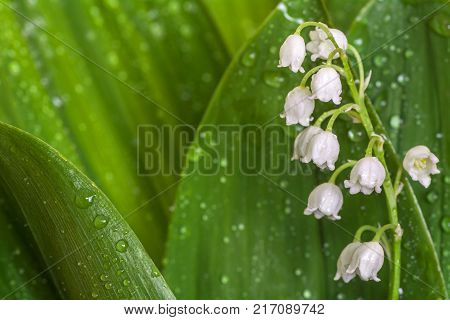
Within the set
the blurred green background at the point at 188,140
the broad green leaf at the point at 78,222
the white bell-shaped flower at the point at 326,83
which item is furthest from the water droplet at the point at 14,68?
the white bell-shaped flower at the point at 326,83

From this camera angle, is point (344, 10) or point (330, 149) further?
point (344, 10)

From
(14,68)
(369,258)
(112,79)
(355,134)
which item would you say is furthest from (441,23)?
(14,68)

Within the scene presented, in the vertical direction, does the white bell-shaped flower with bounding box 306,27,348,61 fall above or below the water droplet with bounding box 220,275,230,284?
above

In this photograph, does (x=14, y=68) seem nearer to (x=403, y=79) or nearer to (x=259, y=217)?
(x=259, y=217)

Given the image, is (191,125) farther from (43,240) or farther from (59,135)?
(43,240)

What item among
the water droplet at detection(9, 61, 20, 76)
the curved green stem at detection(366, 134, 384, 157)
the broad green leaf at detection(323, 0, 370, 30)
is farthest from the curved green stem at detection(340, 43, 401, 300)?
the water droplet at detection(9, 61, 20, 76)

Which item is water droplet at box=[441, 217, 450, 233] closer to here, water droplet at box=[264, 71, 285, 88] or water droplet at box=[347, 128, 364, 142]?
water droplet at box=[347, 128, 364, 142]
